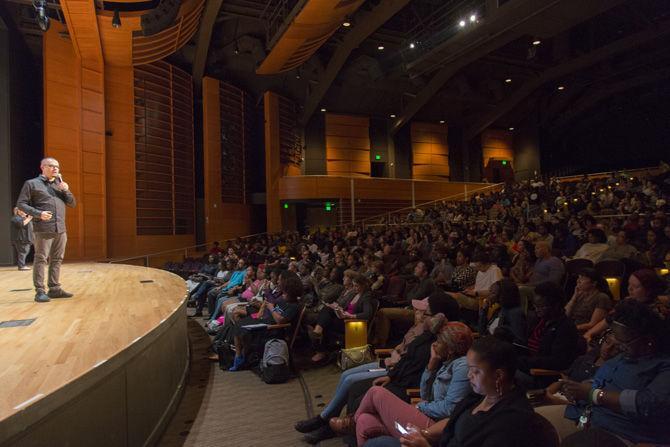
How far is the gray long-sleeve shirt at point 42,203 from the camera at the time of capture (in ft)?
12.3

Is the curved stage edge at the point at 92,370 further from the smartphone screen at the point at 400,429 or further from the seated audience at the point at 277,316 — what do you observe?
the smartphone screen at the point at 400,429

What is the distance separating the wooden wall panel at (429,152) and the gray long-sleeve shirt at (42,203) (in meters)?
15.1

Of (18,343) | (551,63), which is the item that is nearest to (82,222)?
(18,343)

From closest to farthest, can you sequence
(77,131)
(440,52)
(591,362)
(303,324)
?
(591,362) < (303,324) < (77,131) < (440,52)

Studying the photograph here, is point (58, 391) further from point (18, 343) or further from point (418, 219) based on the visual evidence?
point (418, 219)

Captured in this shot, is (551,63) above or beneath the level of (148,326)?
above

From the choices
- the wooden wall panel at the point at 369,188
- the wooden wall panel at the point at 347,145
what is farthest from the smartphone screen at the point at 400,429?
the wooden wall panel at the point at 347,145

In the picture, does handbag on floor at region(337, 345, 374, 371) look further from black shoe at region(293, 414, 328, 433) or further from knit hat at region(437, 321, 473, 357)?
knit hat at region(437, 321, 473, 357)

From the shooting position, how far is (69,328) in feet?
9.66

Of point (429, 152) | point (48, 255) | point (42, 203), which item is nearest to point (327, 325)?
point (48, 255)

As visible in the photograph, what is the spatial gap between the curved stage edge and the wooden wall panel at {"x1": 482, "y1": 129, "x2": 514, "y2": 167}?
18.0 meters

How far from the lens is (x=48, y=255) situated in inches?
156

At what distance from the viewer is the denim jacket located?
2002 millimetres

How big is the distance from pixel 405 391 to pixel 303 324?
231 cm
